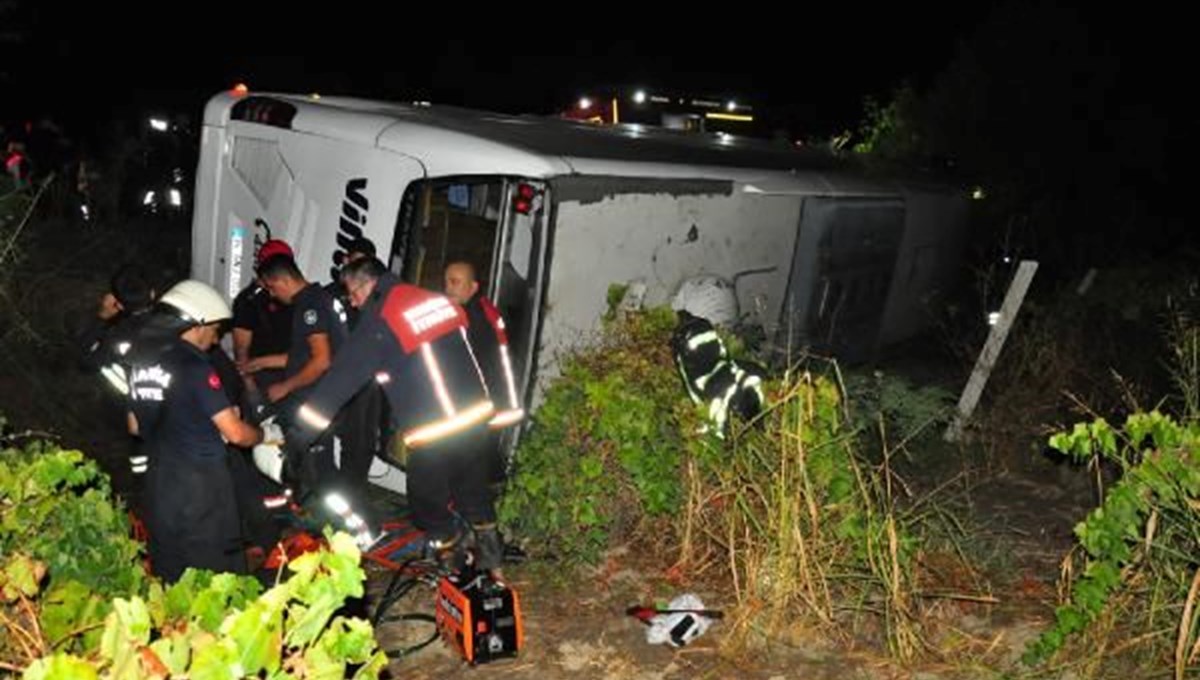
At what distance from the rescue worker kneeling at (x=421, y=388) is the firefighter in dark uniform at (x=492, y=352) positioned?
39 cm

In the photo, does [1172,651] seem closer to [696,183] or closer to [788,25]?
[696,183]

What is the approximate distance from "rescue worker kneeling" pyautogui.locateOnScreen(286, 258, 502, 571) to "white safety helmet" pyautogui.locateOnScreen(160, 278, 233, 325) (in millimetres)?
806

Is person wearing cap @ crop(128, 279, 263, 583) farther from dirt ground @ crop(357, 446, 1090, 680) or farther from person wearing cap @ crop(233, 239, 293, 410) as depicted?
person wearing cap @ crop(233, 239, 293, 410)

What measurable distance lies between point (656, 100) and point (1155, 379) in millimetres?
6755

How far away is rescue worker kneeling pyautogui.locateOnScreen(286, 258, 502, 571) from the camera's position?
468 cm

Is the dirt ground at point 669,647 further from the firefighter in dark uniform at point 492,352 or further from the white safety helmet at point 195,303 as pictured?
the white safety helmet at point 195,303

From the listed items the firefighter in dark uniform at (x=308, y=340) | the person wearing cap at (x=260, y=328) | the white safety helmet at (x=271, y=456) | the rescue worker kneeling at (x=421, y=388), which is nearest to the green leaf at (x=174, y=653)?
the rescue worker kneeling at (x=421, y=388)

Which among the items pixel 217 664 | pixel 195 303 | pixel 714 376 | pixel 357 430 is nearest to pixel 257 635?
pixel 217 664

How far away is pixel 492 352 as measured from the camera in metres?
5.42

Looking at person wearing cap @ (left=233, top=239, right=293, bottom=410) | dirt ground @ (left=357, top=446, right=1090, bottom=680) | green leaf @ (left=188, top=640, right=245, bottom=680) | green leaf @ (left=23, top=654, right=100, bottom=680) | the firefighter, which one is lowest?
dirt ground @ (left=357, top=446, right=1090, bottom=680)

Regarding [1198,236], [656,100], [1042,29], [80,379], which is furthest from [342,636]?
[1198,236]

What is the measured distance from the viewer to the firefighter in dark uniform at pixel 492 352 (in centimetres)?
534

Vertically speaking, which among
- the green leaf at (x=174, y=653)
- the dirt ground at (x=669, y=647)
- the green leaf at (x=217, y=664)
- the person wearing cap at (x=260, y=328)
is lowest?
the dirt ground at (x=669, y=647)

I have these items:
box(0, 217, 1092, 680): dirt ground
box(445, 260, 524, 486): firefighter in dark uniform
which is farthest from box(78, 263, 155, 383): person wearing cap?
box(0, 217, 1092, 680): dirt ground
